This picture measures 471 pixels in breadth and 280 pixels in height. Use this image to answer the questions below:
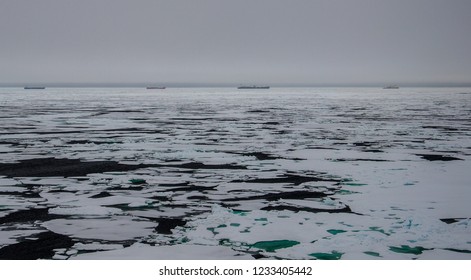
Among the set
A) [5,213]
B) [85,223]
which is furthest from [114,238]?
[5,213]

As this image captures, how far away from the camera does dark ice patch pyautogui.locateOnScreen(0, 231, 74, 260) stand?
3.84 meters

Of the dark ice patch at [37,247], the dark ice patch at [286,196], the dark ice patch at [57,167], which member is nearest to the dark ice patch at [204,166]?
the dark ice patch at [57,167]

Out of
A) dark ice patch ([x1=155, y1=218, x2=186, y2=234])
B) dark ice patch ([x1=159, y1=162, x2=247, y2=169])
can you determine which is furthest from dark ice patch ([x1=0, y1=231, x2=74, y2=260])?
dark ice patch ([x1=159, y1=162, x2=247, y2=169])

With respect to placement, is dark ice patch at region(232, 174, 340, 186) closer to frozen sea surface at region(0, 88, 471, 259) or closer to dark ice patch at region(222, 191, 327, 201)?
frozen sea surface at region(0, 88, 471, 259)

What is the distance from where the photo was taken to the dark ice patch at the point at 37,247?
3836mm

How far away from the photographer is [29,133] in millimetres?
13070

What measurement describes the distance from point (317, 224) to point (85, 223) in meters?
2.00

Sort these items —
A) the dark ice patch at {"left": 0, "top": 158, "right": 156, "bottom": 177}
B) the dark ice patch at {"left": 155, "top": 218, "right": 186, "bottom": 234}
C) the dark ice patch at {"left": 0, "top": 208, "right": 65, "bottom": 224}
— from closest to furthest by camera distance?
the dark ice patch at {"left": 155, "top": 218, "right": 186, "bottom": 234}
the dark ice patch at {"left": 0, "top": 208, "right": 65, "bottom": 224}
the dark ice patch at {"left": 0, "top": 158, "right": 156, "bottom": 177}

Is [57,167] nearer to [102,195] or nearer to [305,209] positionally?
[102,195]

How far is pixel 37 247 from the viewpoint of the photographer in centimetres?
404

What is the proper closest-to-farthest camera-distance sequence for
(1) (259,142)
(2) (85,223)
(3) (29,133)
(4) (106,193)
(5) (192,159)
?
(2) (85,223) → (4) (106,193) → (5) (192,159) → (1) (259,142) → (3) (29,133)

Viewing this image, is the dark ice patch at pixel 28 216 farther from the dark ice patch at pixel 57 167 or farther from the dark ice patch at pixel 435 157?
the dark ice patch at pixel 435 157

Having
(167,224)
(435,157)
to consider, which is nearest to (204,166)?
(167,224)
